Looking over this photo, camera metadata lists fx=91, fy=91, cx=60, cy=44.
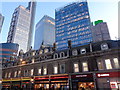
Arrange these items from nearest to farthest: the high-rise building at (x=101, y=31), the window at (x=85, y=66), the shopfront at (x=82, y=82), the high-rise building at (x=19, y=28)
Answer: the shopfront at (x=82, y=82) < the window at (x=85, y=66) < the high-rise building at (x=101, y=31) < the high-rise building at (x=19, y=28)

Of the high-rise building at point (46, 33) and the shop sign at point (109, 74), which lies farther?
the high-rise building at point (46, 33)

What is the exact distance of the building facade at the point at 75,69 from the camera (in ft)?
61.8

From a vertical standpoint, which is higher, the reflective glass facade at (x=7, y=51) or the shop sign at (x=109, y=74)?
the reflective glass facade at (x=7, y=51)

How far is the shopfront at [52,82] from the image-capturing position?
76.0ft

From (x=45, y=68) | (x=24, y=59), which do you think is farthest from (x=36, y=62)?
(x=24, y=59)

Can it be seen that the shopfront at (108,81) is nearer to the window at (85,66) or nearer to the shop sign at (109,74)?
the shop sign at (109,74)

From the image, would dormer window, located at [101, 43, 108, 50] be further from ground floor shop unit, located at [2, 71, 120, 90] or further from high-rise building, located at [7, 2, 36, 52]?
high-rise building, located at [7, 2, 36, 52]

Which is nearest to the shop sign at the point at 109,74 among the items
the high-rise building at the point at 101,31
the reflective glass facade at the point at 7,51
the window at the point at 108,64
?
the window at the point at 108,64

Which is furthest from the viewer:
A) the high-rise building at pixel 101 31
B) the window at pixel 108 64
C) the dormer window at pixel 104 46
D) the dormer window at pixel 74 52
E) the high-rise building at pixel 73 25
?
the high-rise building at pixel 101 31

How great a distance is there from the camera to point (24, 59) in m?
35.3

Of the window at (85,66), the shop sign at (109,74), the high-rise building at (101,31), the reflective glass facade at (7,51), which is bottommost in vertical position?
the shop sign at (109,74)

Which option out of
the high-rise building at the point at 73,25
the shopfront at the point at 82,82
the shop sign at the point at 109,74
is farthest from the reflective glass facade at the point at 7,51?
the shop sign at the point at 109,74

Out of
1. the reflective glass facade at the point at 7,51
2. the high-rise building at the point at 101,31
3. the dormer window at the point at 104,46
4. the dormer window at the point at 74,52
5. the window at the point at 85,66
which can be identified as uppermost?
the high-rise building at the point at 101,31

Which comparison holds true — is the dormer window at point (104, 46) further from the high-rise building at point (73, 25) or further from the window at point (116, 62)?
the high-rise building at point (73, 25)
